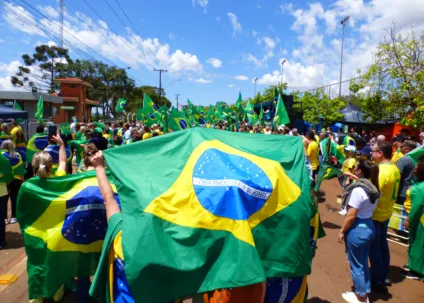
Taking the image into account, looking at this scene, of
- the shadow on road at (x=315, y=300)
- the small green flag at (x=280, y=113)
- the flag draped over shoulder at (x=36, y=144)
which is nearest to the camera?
the shadow on road at (x=315, y=300)

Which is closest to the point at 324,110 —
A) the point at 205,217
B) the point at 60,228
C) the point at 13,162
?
the point at 13,162

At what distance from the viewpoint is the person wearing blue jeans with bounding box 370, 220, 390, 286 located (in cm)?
415

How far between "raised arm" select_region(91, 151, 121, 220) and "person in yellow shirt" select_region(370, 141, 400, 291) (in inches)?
140

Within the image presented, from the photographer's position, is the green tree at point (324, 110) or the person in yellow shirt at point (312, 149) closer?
the person in yellow shirt at point (312, 149)

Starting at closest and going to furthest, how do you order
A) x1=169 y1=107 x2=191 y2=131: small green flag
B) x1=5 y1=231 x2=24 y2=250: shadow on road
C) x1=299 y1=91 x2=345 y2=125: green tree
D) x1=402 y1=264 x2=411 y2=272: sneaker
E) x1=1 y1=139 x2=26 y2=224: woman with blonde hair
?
x1=402 y1=264 x2=411 y2=272: sneaker < x1=5 y1=231 x2=24 y2=250: shadow on road < x1=1 y1=139 x2=26 y2=224: woman with blonde hair < x1=169 y1=107 x2=191 y2=131: small green flag < x1=299 y1=91 x2=345 y2=125: green tree

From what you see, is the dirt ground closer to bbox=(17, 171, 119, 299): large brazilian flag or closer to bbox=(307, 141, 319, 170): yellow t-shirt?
bbox=(17, 171, 119, 299): large brazilian flag

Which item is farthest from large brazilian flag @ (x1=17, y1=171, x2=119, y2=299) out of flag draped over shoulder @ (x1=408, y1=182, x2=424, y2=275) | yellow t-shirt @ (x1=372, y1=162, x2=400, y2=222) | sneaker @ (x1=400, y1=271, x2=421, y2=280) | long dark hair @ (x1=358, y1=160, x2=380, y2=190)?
sneaker @ (x1=400, y1=271, x2=421, y2=280)

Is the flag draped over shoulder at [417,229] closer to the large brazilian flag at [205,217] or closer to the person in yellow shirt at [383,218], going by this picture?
the person in yellow shirt at [383,218]

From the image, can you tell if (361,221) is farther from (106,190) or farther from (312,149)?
(312,149)

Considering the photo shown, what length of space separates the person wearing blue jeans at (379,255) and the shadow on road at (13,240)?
18.9 feet

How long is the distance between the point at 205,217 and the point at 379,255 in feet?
12.4

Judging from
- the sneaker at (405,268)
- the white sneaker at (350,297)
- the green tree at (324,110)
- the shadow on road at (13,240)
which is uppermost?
the green tree at (324,110)

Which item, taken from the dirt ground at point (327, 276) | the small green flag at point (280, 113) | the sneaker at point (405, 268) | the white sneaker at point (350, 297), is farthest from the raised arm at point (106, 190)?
the small green flag at point (280, 113)

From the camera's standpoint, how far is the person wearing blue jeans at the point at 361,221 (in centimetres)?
347
